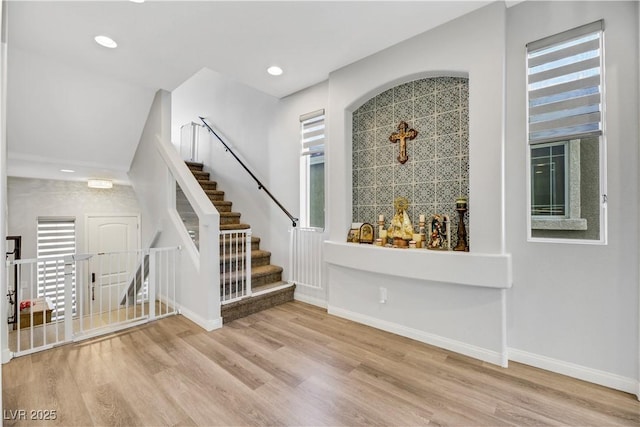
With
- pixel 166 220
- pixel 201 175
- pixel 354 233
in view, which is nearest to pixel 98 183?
pixel 201 175

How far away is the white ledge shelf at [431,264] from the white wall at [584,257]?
0.20 m

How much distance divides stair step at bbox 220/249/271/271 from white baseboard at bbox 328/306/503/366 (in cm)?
134

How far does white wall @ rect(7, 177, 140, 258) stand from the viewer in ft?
15.5

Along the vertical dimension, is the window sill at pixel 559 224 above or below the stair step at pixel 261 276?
above

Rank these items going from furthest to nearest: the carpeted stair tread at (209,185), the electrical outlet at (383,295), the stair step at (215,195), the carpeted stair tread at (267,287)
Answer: the carpeted stair tread at (209,185) < the stair step at (215,195) < the carpeted stair tread at (267,287) < the electrical outlet at (383,295)

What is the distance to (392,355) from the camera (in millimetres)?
2404

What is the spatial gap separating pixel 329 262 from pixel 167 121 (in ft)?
9.14

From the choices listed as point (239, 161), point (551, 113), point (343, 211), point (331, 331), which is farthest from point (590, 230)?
point (239, 161)

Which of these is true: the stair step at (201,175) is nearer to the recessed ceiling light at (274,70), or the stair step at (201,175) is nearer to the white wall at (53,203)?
the white wall at (53,203)

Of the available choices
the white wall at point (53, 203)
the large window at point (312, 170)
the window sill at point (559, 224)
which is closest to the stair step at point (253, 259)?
the large window at point (312, 170)

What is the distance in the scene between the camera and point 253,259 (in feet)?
13.4

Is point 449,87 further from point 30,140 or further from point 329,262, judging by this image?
point 30,140

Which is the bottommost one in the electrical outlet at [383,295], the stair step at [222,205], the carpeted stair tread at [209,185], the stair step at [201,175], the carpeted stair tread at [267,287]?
the carpeted stair tread at [267,287]

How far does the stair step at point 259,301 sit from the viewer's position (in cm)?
312
